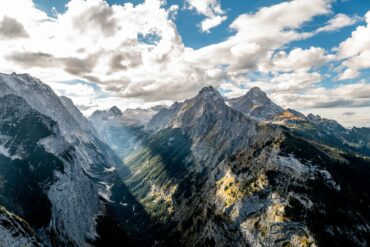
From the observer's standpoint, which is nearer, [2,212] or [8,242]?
[8,242]

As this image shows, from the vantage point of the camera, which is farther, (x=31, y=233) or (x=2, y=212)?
(x=31, y=233)

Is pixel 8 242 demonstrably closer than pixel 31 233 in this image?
Yes

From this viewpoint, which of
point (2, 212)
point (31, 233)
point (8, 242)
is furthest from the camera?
point (31, 233)

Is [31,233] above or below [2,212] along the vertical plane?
below

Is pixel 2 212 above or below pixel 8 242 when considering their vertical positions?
above

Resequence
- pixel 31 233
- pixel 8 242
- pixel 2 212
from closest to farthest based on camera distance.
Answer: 1. pixel 8 242
2. pixel 2 212
3. pixel 31 233
